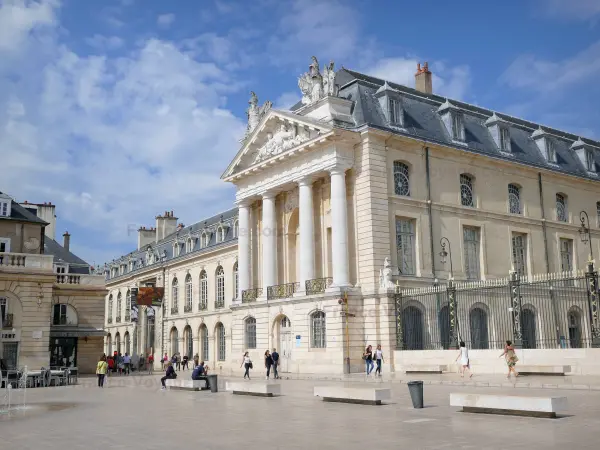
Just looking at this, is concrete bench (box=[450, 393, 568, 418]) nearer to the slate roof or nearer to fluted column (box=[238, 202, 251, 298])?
fluted column (box=[238, 202, 251, 298])

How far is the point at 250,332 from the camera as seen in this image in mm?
35062

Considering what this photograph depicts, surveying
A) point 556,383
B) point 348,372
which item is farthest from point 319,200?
point 556,383

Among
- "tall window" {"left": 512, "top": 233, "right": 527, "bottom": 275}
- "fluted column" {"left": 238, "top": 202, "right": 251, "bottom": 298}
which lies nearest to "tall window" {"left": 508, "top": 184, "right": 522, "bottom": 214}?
"tall window" {"left": 512, "top": 233, "right": 527, "bottom": 275}

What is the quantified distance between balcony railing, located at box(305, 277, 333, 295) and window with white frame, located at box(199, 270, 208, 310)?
20344 millimetres

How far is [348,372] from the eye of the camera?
2862 centimetres

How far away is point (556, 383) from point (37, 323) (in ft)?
80.2

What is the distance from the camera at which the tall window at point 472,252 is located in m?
33.3

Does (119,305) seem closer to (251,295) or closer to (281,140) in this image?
(251,295)

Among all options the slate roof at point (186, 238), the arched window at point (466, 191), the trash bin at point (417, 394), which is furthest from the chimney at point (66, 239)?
the trash bin at point (417, 394)

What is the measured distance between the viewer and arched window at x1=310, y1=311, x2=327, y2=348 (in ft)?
99.7

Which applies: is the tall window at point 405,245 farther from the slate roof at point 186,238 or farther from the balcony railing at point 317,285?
the slate roof at point 186,238

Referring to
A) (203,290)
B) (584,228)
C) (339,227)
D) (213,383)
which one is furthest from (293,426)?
(203,290)

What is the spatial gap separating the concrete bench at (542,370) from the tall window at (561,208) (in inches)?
695

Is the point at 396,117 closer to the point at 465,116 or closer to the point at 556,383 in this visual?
the point at 465,116
